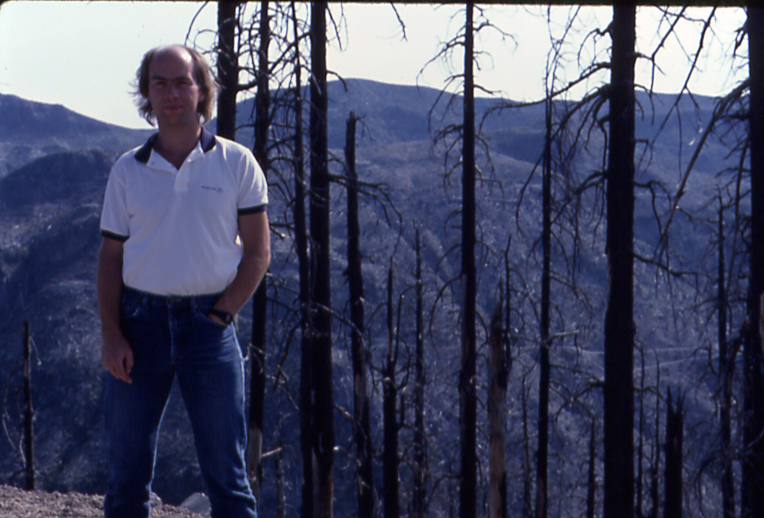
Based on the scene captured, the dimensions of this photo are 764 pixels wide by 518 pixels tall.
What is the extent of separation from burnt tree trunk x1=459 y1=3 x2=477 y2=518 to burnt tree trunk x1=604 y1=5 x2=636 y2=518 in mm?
4437

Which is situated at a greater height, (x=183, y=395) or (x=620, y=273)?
(x=620, y=273)

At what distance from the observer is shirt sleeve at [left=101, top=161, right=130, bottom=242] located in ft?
8.43

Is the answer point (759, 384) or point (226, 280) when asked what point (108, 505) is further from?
point (759, 384)

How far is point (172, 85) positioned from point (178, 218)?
1.60ft

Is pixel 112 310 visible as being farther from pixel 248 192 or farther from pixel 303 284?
pixel 303 284

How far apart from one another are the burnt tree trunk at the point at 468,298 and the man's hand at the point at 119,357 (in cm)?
1092

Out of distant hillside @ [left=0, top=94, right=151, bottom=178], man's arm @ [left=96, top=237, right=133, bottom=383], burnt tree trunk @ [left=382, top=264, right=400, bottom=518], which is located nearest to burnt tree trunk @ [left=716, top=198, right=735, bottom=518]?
man's arm @ [left=96, top=237, right=133, bottom=383]

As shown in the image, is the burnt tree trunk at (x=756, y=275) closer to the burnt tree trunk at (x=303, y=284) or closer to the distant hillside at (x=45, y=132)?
the burnt tree trunk at (x=303, y=284)

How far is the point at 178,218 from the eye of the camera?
2.51 m

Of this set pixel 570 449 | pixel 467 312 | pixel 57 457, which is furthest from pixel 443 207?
pixel 467 312

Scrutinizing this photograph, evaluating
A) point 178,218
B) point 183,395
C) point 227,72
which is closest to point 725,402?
point 227,72

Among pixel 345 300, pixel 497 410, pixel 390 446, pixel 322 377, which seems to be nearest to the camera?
pixel 497 410

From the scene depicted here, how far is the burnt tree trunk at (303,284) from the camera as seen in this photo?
8.68 metres

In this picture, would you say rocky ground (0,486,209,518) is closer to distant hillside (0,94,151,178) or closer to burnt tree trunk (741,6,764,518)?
burnt tree trunk (741,6,764,518)
